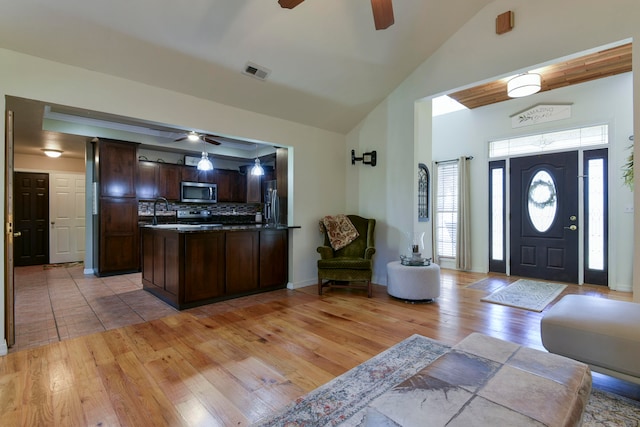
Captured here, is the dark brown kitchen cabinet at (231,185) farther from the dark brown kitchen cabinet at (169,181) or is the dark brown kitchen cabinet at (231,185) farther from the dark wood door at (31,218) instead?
the dark wood door at (31,218)

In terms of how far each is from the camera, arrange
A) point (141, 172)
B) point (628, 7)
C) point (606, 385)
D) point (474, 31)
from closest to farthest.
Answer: point (606, 385) → point (628, 7) → point (474, 31) → point (141, 172)

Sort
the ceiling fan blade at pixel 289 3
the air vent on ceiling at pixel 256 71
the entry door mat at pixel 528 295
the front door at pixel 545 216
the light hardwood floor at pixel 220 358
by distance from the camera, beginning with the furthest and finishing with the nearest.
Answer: the front door at pixel 545 216
the entry door mat at pixel 528 295
the air vent on ceiling at pixel 256 71
the ceiling fan blade at pixel 289 3
the light hardwood floor at pixel 220 358

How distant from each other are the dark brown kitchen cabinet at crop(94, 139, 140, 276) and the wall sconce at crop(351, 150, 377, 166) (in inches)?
163

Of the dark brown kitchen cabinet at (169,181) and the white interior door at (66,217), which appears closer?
the dark brown kitchen cabinet at (169,181)

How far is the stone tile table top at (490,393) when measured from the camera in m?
1.03

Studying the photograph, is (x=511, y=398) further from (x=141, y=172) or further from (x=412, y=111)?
(x=141, y=172)

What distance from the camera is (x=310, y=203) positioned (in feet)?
15.8

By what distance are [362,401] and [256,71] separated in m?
3.41

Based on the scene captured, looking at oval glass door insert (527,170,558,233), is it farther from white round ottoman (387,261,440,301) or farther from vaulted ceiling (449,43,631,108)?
white round ottoman (387,261,440,301)

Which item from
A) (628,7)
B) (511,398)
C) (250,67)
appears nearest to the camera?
(511,398)

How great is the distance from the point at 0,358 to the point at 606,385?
4502 mm

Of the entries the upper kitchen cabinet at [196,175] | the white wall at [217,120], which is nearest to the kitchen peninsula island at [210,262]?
the white wall at [217,120]

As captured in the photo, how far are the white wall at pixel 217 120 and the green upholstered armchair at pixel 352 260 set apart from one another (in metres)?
0.42

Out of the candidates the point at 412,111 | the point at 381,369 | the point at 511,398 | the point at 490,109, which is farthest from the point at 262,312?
the point at 490,109
